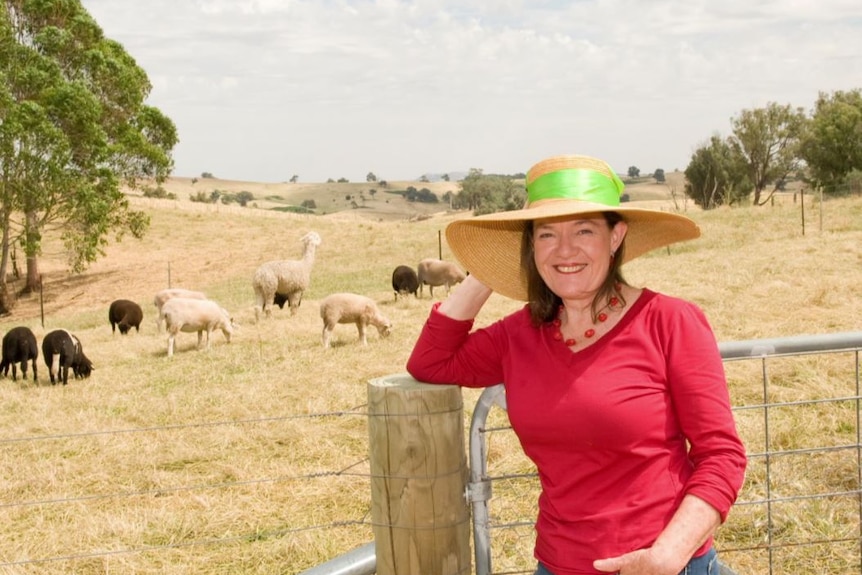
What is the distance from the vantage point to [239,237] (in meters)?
41.9

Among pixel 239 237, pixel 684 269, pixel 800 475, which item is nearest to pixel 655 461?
pixel 800 475

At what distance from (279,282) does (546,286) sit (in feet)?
54.0

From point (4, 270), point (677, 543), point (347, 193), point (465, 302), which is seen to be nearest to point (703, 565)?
point (677, 543)

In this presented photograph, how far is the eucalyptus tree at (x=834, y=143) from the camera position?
50.4 metres

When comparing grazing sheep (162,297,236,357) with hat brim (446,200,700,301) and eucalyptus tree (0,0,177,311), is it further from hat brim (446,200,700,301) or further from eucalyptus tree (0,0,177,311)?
eucalyptus tree (0,0,177,311)

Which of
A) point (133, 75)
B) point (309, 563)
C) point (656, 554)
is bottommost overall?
point (309, 563)

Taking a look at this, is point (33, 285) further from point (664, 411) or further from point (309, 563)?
point (664, 411)

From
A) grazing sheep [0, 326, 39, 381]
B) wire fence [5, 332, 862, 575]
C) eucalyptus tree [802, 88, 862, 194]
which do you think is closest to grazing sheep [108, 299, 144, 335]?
grazing sheep [0, 326, 39, 381]

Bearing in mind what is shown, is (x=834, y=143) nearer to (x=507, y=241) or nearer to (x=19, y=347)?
(x=19, y=347)

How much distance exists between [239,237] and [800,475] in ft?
126

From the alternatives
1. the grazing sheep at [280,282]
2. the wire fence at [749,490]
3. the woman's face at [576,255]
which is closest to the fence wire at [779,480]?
the wire fence at [749,490]

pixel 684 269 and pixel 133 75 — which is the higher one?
pixel 133 75

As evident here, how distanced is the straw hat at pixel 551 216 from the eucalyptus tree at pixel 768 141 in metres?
57.2

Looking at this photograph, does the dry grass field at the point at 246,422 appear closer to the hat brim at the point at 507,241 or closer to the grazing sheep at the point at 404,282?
the grazing sheep at the point at 404,282
